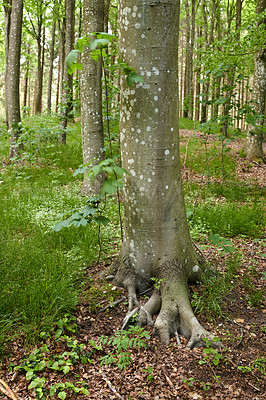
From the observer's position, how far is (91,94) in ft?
18.4

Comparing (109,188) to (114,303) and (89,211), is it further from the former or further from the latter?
(114,303)

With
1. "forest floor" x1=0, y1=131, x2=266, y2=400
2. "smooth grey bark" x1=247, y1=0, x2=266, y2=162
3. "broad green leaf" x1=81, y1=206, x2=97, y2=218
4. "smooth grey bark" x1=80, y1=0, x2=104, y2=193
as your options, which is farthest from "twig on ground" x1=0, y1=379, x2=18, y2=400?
A: "smooth grey bark" x1=247, y1=0, x2=266, y2=162

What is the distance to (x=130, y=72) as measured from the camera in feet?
7.54

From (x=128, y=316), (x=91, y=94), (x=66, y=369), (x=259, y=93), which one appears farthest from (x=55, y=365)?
(x=259, y=93)

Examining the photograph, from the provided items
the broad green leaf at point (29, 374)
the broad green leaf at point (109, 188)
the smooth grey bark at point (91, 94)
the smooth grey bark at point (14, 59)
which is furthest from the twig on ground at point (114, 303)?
the smooth grey bark at point (14, 59)

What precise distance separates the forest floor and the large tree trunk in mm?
196

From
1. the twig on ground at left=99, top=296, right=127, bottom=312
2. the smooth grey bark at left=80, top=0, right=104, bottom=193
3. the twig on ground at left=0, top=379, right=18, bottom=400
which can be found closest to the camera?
the twig on ground at left=0, top=379, right=18, bottom=400

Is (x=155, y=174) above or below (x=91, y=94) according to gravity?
below

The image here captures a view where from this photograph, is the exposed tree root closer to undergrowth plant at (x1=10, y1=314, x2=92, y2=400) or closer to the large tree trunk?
the large tree trunk

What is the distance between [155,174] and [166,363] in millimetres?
1606

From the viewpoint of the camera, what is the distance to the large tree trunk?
7.86 feet

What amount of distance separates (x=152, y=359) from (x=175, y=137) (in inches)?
77.8

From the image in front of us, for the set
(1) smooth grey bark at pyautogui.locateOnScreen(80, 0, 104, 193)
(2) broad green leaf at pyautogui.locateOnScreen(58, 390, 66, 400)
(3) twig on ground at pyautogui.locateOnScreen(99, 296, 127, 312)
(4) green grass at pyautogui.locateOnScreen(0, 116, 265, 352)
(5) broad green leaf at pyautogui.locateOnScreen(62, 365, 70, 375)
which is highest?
(1) smooth grey bark at pyautogui.locateOnScreen(80, 0, 104, 193)

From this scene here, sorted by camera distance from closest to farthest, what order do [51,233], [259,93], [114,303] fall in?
1. [114,303]
2. [51,233]
3. [259,93]
